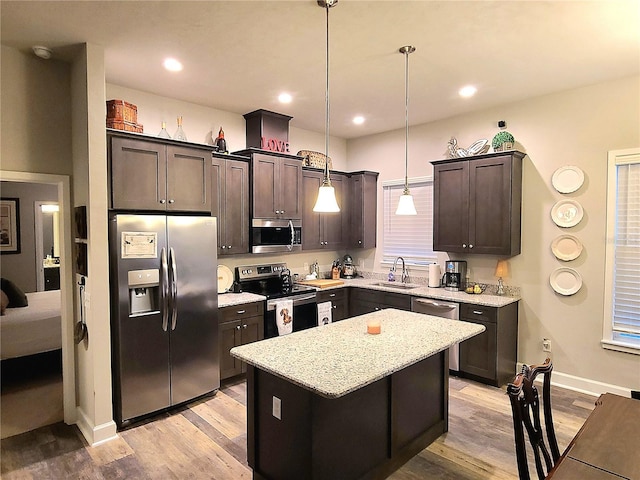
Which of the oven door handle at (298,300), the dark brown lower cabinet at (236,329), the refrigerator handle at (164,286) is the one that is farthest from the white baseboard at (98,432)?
the oven door handle at (298,300)

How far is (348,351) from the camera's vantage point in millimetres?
2344

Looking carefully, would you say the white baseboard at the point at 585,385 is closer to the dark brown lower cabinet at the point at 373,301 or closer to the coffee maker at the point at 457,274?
the coffee maker at the point at 457,274

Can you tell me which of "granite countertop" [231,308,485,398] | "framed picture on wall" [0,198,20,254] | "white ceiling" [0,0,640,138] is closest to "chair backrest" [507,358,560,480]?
"granite countertop" [231,308,485,398]

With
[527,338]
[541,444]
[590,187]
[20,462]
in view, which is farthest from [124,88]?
[527,338]

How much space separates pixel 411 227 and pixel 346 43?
3.02m

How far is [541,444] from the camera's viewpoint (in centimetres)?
167

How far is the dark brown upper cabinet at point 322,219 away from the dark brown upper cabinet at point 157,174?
1718 mm

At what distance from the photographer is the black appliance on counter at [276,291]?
432 cm

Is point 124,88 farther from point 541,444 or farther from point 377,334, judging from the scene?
point 541,444

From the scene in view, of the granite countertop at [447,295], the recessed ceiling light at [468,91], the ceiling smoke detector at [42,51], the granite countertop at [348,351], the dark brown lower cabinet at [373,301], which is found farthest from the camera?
the dark brown lower cabinet at [373,301]

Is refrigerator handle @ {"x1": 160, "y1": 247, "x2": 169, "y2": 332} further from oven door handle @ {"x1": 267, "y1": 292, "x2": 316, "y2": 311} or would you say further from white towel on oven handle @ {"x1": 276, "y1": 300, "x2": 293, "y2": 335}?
white towel on oven handle @ {"x1": 276, "y1": 300, "x2": 293, "y2": 335}

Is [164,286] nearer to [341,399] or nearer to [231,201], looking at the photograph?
[231,201]

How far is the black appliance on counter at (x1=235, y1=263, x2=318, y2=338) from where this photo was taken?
4324 mm

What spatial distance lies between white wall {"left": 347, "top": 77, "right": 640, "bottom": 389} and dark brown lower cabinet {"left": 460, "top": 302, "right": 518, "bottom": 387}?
0.20 metres
